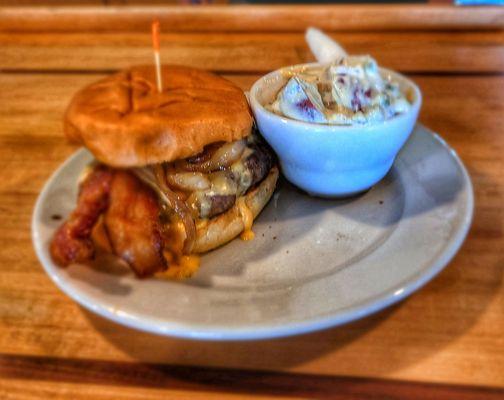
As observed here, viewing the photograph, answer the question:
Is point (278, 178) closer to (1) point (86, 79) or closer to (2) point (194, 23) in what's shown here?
(1) point (86, 79)

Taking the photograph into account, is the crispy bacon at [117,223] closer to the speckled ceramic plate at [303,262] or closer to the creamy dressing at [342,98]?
the speckled ceramic plate at [303,262]

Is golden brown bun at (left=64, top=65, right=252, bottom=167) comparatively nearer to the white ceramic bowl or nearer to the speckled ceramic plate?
the white ceramic bowl

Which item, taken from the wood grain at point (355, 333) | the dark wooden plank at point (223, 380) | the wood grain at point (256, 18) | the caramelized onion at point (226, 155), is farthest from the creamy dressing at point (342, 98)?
the wood grain at point (256, 18)

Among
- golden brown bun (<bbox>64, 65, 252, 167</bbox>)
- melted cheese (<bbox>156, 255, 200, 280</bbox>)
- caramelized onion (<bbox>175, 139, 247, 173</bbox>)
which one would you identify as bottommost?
melted cheese (<bbox>156, 255, 200, 280</bbox>)

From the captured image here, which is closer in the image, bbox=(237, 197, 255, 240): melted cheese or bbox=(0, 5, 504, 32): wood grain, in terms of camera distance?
bbox=(237, 197, 255, 240): melted cheese

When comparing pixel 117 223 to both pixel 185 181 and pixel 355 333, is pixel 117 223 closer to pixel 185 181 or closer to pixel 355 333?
pixel 185 181

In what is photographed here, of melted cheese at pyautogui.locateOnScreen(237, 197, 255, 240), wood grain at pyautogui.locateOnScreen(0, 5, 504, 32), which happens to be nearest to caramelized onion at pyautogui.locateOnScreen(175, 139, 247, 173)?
melted cheese at pyautogui.locateOnScreen(237, 197, 255, 240)
